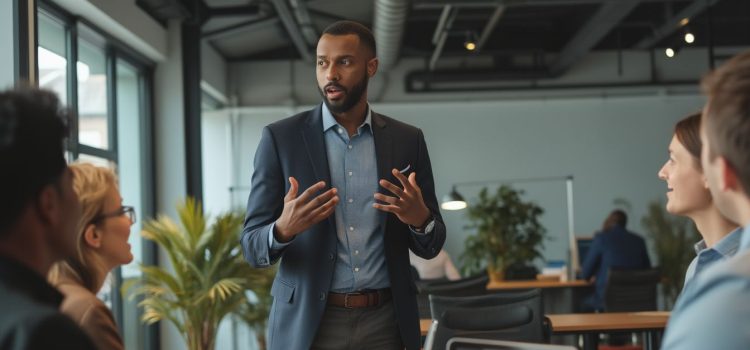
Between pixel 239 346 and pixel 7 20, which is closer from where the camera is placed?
pixel 7 20

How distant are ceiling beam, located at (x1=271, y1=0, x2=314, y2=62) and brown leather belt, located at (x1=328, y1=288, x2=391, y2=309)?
24.2 ft

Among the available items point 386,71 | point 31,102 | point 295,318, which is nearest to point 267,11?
point 386,71

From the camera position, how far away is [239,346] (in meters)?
13.8

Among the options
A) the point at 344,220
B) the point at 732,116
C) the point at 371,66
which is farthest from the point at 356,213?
the point at 732,116

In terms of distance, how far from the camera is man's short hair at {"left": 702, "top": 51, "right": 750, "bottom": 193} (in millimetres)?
1365

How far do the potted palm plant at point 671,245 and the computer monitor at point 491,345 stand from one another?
10461 millimetres

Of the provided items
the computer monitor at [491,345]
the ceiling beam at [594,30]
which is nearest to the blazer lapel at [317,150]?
the computer monitor at [491,345]

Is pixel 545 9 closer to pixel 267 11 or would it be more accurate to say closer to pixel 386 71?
pixel 386 71

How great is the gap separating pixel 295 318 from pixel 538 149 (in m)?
12.0

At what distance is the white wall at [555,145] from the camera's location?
14.4 meters

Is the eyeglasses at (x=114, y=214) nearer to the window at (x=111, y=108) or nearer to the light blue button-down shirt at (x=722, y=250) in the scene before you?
the light blue button-down shirt at (x=722, y=250)

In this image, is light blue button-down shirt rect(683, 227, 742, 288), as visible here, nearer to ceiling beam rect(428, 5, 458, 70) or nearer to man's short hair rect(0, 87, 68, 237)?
man's short hair rect(0, 87, 68, 237)

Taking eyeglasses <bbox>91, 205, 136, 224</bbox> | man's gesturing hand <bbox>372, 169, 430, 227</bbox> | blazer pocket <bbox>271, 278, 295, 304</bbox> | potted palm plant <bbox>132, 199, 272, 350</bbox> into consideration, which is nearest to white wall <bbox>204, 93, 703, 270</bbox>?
potted palm plant <bbox>132, 199, 272, 350</bbox>

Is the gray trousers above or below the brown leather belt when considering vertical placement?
below
